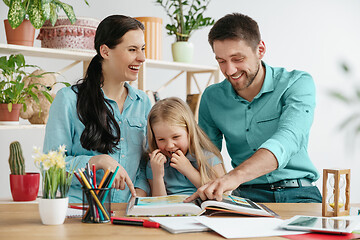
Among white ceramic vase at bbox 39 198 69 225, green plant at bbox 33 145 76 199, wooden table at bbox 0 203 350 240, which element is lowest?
wooden table at bbox 0 203 350 240

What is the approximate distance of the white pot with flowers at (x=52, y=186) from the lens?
1243mm

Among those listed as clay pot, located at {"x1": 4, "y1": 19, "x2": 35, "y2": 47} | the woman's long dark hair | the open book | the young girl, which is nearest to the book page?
the open book

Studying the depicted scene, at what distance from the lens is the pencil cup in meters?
1.29

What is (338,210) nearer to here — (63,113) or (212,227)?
(212,227)

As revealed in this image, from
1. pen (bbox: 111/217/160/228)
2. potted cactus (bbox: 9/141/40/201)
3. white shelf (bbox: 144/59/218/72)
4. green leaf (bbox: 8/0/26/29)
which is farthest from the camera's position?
white shelf (bbox: 144/59/218/72)

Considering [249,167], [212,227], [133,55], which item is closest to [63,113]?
[133,55]

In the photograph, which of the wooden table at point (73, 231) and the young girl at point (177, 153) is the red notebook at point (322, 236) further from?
the young girl at point (177, 153)

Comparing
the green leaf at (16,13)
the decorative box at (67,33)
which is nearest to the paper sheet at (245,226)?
the green leaf at (16,13)

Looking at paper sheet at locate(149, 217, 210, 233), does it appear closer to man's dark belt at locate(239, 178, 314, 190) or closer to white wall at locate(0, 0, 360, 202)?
man's dark belt at locate(239, 178, 314, 190)

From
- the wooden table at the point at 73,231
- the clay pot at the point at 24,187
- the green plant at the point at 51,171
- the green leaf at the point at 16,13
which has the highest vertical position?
the green leaf at the point at 16,13

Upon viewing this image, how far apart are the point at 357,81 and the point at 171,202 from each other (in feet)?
12.1

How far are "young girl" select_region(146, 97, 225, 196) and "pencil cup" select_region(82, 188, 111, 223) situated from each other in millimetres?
552

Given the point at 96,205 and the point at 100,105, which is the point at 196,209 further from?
the point at 100,105

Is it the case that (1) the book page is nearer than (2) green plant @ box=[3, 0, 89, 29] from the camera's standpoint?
Yes
